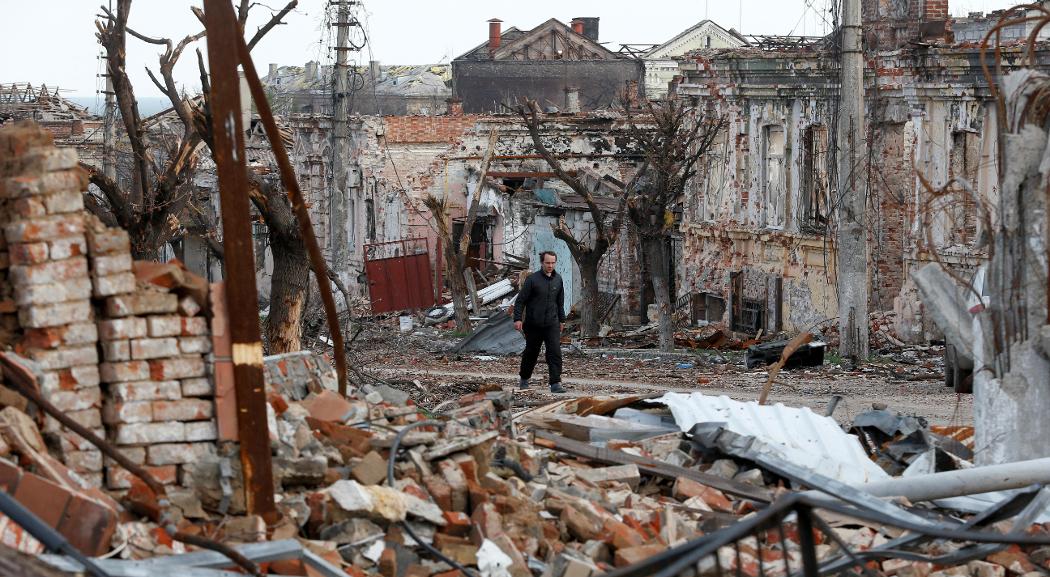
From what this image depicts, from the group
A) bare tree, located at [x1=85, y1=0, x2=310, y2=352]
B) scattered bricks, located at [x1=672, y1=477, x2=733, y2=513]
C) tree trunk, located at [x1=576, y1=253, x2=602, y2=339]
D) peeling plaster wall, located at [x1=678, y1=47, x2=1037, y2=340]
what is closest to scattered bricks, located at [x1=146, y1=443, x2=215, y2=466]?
scattered bricks, located at [x1=672, y1=477, x2=733, y2=513]

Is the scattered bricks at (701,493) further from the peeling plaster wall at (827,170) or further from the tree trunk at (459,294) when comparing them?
the tree trunk at (459,294)

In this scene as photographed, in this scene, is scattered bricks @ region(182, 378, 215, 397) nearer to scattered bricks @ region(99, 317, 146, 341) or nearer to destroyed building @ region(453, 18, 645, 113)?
scattered bricks @ region(99, 317, 146, 341)

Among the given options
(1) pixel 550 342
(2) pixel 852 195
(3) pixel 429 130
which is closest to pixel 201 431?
(1) pixel 550 342

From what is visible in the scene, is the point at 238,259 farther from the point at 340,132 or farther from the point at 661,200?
the point at 661,200

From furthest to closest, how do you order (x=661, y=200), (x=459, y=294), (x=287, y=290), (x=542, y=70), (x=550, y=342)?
1. (x=542, y=70)
2. (x=459, y=294)
3. (x=661, y=200)
4. (x=550, y=342)
5. (x=287, y=290)

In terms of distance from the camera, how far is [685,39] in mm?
64875

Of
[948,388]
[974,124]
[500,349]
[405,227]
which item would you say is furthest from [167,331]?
[405,227]

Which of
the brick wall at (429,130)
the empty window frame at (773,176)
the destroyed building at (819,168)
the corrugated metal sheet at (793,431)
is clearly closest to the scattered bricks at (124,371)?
the corrugated metal sheet at (793,431)

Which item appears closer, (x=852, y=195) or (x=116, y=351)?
(x=116, y=351)

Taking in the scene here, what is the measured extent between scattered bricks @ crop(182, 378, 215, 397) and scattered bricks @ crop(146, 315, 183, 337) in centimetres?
27

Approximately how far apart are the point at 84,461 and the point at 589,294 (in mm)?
20765

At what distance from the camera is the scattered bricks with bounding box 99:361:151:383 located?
6.77 metres

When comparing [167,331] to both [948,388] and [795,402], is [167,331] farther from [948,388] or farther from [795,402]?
[948,388]

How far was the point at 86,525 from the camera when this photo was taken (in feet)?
19.3
